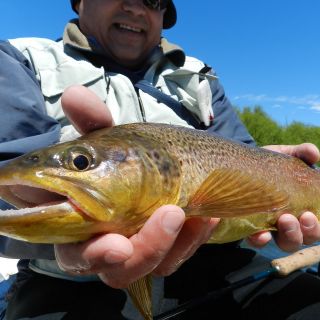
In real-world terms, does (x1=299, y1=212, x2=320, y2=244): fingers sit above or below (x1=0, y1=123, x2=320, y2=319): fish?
below

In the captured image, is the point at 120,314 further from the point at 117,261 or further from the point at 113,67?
the point at 113,67

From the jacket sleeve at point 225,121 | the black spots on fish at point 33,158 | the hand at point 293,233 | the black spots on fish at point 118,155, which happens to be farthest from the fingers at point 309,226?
the black spots on fish at point 33,158

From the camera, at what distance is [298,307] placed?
249cm

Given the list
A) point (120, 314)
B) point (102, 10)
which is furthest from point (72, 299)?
point (102, 10)

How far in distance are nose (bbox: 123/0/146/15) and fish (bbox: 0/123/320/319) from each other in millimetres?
1471

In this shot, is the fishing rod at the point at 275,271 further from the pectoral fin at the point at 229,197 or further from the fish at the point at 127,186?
the pectoral fin at the point at 229,197

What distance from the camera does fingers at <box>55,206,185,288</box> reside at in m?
1.36

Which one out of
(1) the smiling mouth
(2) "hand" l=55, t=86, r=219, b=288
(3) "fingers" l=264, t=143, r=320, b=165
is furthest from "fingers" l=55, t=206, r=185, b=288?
(1) the smiling mouth

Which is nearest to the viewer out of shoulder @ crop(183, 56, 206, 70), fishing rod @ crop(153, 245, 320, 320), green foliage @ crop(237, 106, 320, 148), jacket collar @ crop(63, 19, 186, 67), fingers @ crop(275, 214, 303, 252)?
fingers @ crop(275, 214, 303, 252)

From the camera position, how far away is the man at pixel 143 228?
1.50 metres

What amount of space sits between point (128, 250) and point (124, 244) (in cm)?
2

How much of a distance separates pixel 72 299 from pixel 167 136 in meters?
1.04

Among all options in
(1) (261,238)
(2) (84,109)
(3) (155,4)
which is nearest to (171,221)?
(2) (84,109)

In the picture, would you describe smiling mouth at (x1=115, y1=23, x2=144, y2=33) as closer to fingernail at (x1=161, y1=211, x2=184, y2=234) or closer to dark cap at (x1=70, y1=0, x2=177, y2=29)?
dark cap at (x1=70, y1=0, x2=177, y2=29)
